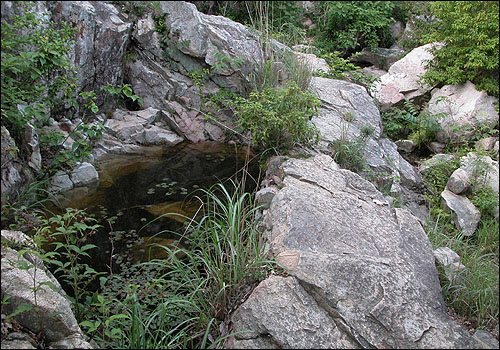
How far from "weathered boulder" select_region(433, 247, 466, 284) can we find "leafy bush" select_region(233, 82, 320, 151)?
188 centimetres

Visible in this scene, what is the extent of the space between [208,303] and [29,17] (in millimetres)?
2900

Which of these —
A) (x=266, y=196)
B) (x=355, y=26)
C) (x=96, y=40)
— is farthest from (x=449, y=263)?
(x=355, y=26)

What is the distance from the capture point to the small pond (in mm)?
3512

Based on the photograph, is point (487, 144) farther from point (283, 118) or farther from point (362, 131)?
point (283, 118)

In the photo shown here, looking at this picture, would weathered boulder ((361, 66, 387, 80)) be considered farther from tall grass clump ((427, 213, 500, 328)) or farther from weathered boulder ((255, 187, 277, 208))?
tall grass clump ((427, 213, 500, 328))

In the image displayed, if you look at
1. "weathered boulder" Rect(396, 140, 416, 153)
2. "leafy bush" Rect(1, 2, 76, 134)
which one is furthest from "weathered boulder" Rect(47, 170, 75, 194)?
"weathered boulder" Rect(396, 140, 416, 153)

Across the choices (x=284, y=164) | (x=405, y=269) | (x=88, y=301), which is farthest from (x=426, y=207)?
(x=88, y=301)

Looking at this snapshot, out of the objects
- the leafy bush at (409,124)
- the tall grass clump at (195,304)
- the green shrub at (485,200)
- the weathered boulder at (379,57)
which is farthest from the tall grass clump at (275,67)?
the tall grass clump at (195,304)

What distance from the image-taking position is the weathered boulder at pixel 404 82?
21.0 feet

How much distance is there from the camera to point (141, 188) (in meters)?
4.62

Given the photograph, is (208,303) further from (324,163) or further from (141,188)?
(141,188)

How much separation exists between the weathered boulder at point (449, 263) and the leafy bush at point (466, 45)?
2.24 metres

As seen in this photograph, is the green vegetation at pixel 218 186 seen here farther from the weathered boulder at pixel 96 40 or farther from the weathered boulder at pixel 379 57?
the weathered boulder at pixel 96 40

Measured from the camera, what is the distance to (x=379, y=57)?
329 inches
